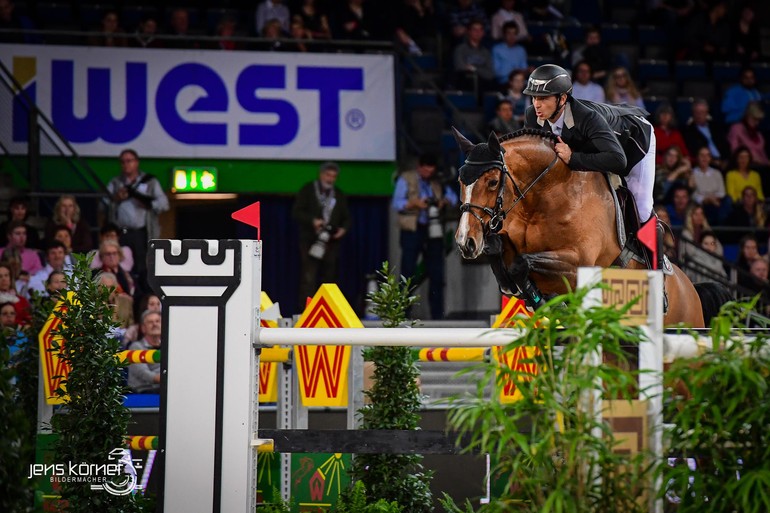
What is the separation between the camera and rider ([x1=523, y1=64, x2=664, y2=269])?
16.6ft

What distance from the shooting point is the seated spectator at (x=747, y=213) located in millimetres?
11508

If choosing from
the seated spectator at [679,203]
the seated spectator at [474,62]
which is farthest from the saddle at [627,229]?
the seated spectator at [474,62]

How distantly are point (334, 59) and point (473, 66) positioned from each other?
172 cm

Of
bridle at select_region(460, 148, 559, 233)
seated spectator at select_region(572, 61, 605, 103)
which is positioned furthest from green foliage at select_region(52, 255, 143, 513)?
seated spectator at select_region(572, 61, 605, 103)

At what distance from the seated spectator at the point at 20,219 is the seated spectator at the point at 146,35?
7.00 ft

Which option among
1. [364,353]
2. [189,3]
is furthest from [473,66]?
[364,353]

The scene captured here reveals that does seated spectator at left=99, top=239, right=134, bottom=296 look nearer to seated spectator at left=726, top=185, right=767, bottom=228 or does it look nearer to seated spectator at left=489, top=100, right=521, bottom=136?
seated spectator at left=489, top=100, right=521, bottom=136

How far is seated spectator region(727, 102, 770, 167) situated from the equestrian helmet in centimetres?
777

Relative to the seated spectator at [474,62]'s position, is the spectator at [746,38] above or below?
above

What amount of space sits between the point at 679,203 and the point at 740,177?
3.71ft

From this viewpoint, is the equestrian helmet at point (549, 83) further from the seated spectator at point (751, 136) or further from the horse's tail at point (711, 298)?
the seated spectator at point (751, 136)

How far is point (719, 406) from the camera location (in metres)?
2.89

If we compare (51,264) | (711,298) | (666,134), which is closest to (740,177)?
(666,134)

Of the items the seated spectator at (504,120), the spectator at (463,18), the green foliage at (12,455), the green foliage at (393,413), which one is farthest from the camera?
the spectator at (463,18)
